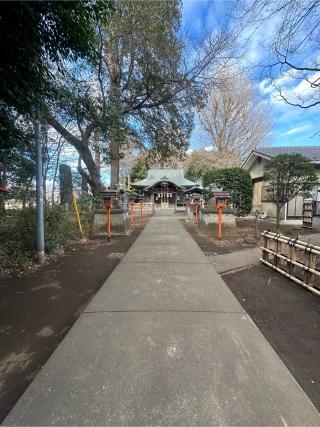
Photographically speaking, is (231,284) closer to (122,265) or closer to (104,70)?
(122,265)

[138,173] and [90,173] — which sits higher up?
[138,173]

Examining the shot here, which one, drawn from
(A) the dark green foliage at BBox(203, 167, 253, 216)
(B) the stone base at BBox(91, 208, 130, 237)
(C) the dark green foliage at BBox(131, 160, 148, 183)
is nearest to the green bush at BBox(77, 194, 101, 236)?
(B) the stone base at BBox(91, 208, 130, 237)

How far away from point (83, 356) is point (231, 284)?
2921 mm

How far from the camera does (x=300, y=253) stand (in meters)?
6.52

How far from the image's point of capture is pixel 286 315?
3.37 meters

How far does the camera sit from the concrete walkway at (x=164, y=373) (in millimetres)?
1738

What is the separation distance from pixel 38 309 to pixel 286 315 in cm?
325

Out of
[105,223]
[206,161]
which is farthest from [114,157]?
[206,161]

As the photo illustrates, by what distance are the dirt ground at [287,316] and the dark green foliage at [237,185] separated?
12.4m

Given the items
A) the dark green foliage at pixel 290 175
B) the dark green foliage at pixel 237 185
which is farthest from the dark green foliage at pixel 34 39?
the dark green foliage at pixel 237 185

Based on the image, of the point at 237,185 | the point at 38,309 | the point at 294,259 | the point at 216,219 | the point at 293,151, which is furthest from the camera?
the point at 293,151

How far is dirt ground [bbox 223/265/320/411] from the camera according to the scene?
2.34 m

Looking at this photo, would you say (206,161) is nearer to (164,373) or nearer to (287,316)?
(287,316)

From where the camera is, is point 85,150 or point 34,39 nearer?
point 34,39
